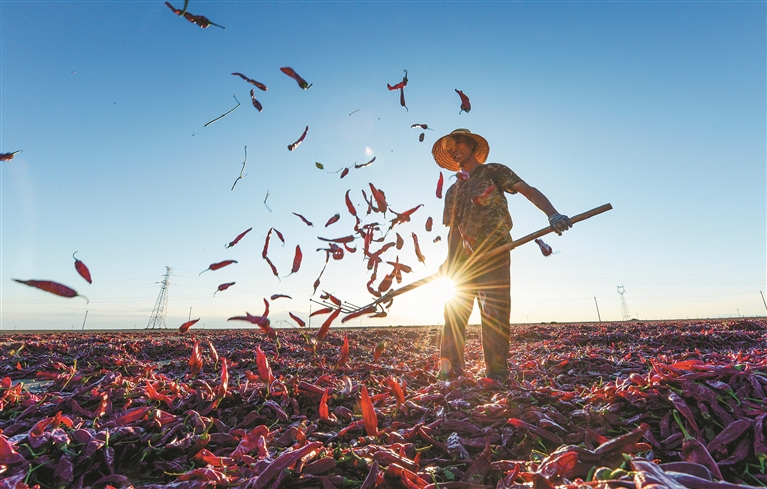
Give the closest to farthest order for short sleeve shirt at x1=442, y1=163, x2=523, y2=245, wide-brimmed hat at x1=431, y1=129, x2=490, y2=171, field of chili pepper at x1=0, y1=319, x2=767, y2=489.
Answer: field of chili pepper at x1=0, y1=319, x2=767, y2=489 → short sleeve shirt at x1=442, y1=163, x2=523, y2=245 → wide-brimmed hat at x1=431, y1=129, x2=490, y2=171

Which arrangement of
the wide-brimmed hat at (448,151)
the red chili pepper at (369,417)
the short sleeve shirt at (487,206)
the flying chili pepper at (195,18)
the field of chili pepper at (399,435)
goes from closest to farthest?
the field of chili pepper at (399,435) < the red chili pepper at (369,417) < the flying chili pepper at (195,18) < the short sleeve shirt at (487,206) < the wide-brimmed hat at (448,151)

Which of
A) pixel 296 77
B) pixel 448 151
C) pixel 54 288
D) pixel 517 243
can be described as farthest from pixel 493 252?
pixel 54 288

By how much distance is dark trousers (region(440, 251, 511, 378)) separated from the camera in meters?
4.36

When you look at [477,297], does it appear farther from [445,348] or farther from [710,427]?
[710,427]

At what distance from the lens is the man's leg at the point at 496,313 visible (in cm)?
434

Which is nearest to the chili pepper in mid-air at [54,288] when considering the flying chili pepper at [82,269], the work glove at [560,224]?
the flying chili pepper at [82,269]

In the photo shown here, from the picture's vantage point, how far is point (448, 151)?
5.37 meters

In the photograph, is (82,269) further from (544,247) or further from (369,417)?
(544,247)

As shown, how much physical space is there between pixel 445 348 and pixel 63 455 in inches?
149

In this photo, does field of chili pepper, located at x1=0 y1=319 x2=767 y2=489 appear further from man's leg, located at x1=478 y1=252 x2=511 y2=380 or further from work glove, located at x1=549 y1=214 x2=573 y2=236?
work glove, located at x1=549 y1=214 x2=573 y2=236

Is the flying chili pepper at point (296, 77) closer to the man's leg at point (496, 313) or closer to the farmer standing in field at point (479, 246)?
the farmer standing in field at point (479, 246)

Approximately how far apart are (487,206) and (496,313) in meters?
1.40

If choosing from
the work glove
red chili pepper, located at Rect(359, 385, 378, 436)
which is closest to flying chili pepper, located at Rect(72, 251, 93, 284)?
red chili pepper, located at Rect(359, 385, 378, 436)

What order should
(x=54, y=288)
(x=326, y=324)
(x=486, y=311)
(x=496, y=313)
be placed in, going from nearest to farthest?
1. (x=54, y=288)
2. (x=326, y=324)
3. (x=496, y=313)
4. (x=486, y=311)
